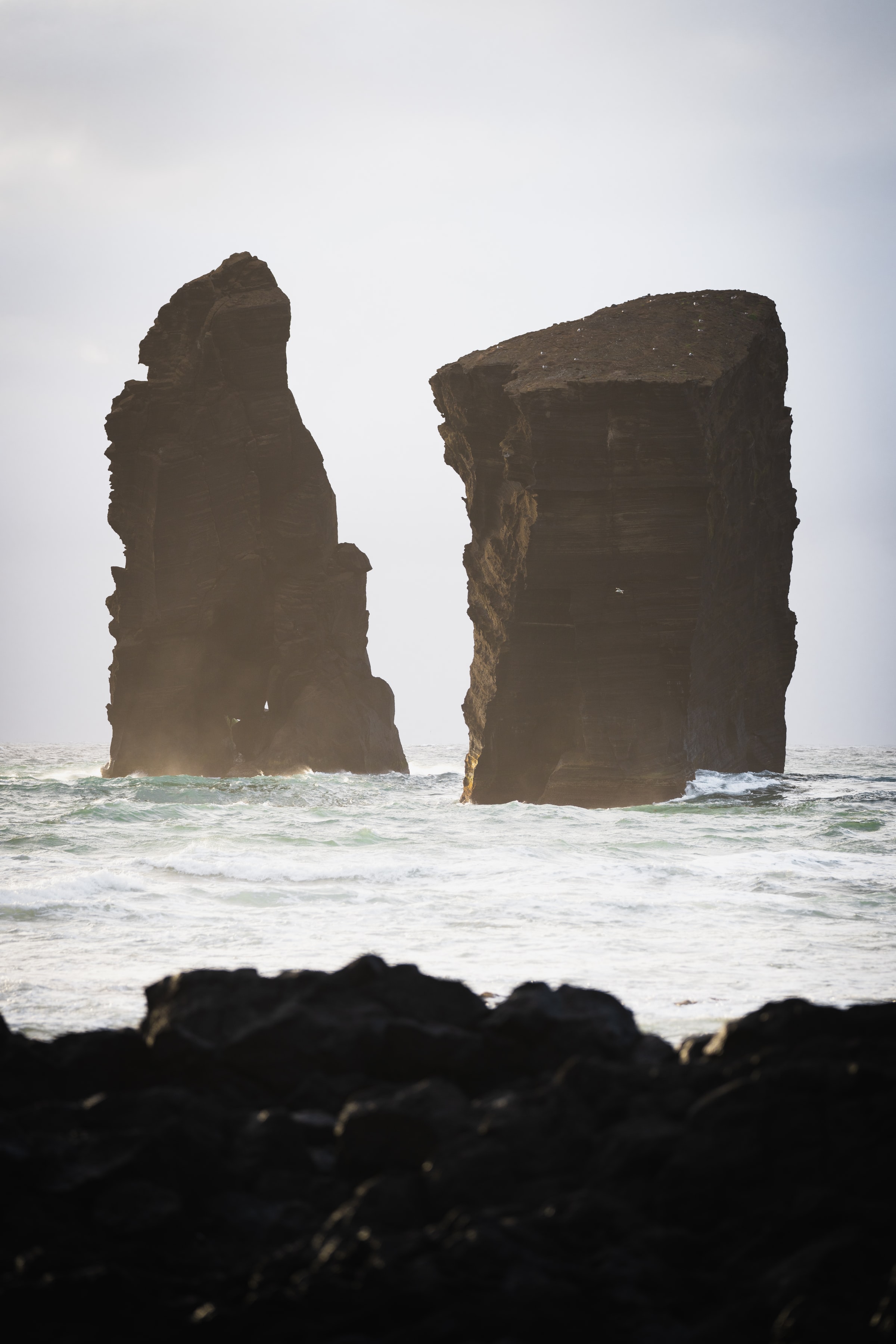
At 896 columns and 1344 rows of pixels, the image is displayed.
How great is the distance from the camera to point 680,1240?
332 centimetres

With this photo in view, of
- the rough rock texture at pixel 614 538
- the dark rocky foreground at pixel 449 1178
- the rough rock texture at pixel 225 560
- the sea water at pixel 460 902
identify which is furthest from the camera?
the rough rock texture at pixel 225 560

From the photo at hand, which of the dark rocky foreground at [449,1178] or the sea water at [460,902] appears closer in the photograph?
the dark rocky foreground at [449,1178]

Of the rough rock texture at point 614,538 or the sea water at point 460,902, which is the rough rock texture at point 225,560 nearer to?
the rough rock texture at point 614,538

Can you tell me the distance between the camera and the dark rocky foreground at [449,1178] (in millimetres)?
3098

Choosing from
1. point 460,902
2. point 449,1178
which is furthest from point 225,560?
point 449,1178

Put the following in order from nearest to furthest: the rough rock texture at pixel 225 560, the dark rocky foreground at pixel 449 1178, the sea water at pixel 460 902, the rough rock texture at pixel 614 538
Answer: the dark rocky foreground at pixel 449 1178
the sea water at pixel 460 902
the rough rock texture at pixel 614 538
the rough rock texture at pixel 225 560

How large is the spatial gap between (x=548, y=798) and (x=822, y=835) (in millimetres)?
12986

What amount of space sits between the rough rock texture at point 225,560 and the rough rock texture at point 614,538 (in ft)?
50.7

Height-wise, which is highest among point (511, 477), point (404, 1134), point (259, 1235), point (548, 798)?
point (511, 477)

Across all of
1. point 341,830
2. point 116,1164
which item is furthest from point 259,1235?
point 341,830

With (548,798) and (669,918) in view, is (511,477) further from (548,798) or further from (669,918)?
(669,918)

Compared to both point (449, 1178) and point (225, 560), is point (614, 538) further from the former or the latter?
point (449, 1178)

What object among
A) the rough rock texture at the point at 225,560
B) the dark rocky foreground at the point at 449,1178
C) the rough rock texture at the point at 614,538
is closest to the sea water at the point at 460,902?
the dark rocky foreground at the point at 449,1178

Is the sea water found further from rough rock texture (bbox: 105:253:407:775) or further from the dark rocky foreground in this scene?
rough rock texture (bbox: 105:253:407:775)
